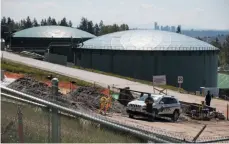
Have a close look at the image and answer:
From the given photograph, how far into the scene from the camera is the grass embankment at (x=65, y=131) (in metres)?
5.66

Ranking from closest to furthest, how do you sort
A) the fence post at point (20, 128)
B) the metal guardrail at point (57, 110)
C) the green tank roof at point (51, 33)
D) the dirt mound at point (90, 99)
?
the metal guardrail at point (57, 110) → the fence post at point (20, 128) → the dirt mound at point (90, 99) → the green tank roof at point (51, 33)

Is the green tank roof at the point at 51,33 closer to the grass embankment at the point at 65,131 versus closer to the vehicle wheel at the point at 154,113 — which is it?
the vehicle wheel at the point at 154,113

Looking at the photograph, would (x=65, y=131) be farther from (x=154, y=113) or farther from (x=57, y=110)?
(x=154, y=113)

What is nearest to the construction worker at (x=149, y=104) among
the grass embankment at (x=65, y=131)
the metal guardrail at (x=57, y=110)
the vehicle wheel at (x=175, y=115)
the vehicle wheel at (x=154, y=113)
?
the vehicle wheel at (x=154, y=113)

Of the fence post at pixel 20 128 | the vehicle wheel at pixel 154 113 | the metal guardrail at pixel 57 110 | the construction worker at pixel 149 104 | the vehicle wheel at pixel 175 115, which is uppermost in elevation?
the metal guardrail at pixel 57 110

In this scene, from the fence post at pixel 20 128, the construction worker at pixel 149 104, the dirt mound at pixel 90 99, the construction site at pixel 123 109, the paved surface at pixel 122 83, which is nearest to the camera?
the fence post at pixel 20 128

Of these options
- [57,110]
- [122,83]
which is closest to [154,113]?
[57,110]

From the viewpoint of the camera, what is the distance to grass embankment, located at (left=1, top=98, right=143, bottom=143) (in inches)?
223

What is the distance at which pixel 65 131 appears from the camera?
222 inches

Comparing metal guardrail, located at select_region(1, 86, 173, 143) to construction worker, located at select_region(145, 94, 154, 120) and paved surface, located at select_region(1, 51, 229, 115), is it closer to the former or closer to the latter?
construction worker, located at select_region(145, 94, 154, 120)

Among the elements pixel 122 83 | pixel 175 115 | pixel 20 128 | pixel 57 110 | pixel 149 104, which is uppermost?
pixel 57 110

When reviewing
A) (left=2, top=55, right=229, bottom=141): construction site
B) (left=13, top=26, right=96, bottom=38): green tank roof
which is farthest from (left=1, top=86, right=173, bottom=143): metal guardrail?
(left=13, top=26, right=96, bottom=38): green tank roof

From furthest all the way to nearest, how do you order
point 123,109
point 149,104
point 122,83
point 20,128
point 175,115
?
point 122,83
point 123,109
point 175,115
point 149,104
point 20,128

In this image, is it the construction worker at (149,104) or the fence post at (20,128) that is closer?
the fence post at (20,128)
